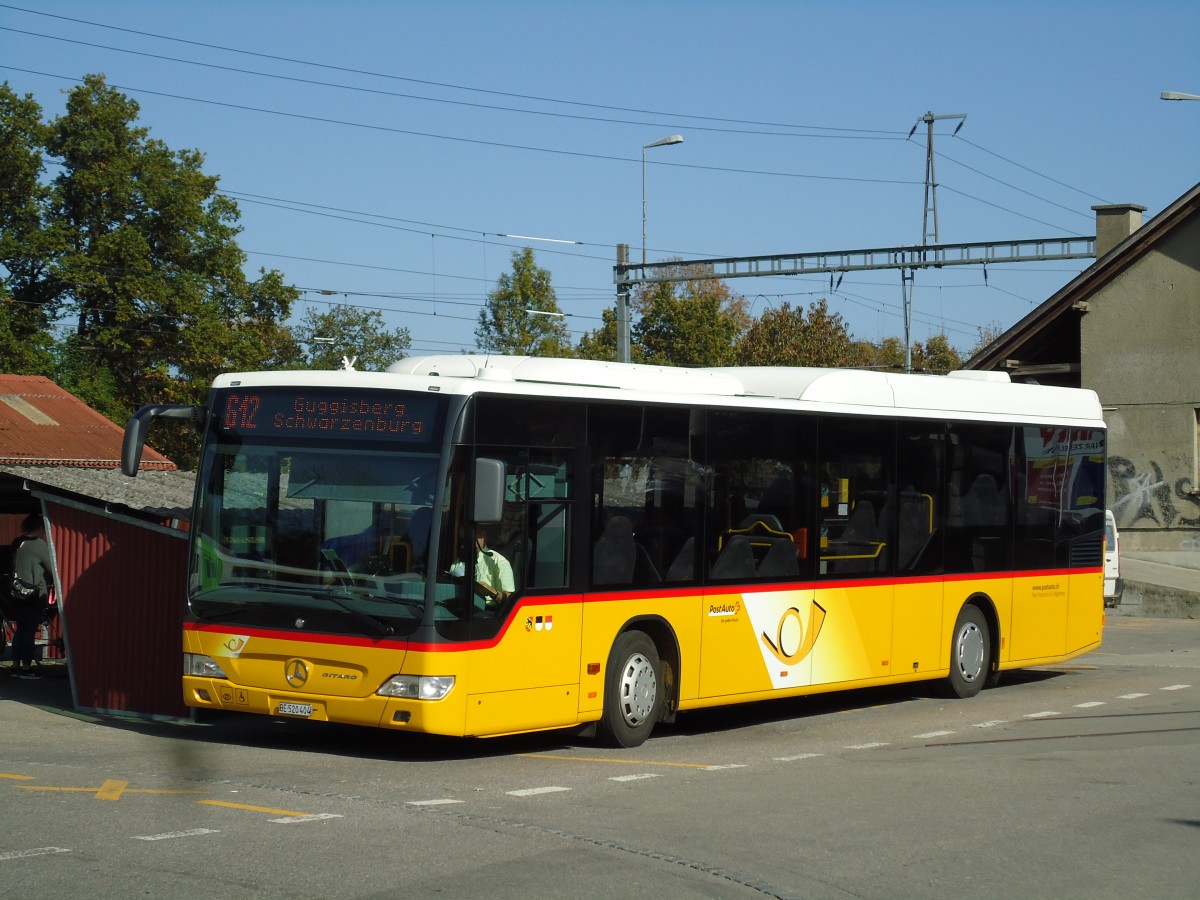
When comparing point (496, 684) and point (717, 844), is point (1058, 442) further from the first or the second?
point (717, 844)

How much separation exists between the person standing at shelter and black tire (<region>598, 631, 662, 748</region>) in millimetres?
7764

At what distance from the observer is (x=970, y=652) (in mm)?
16281

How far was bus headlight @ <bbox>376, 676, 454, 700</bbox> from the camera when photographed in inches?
419

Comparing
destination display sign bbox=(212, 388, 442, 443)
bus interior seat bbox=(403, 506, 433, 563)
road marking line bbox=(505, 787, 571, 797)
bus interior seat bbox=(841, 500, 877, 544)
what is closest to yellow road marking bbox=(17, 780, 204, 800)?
road marking line bbox=(505, 787, 571, 797)

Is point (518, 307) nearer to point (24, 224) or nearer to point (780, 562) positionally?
point (24, 224)

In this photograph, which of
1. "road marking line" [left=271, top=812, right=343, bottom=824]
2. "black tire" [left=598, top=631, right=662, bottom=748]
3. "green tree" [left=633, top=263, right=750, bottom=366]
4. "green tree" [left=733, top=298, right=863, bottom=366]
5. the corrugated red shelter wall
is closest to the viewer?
"road marking line" [left=271, top=812, right=343, bottom=824]

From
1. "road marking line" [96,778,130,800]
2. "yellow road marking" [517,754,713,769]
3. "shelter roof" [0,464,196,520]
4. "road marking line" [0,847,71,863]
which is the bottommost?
"yellow road marking" [517,754,713,769]

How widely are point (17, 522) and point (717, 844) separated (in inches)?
660

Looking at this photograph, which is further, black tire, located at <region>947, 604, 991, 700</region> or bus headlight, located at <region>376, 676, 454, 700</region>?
black tire, located at <region>947, 604, 991, 700</region>

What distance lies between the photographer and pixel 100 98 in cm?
4791

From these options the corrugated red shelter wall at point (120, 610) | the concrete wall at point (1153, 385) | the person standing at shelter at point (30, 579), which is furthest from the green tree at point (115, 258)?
the corrugated red shelter wall at point (120, 610)

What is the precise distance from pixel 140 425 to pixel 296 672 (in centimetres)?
225

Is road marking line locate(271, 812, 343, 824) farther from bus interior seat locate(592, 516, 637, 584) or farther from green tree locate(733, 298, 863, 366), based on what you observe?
green tree locate(733, 298, 863, 366)

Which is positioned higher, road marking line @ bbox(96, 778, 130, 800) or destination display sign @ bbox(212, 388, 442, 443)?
destination display sign @ bbox(212, 388, 442, 443)
